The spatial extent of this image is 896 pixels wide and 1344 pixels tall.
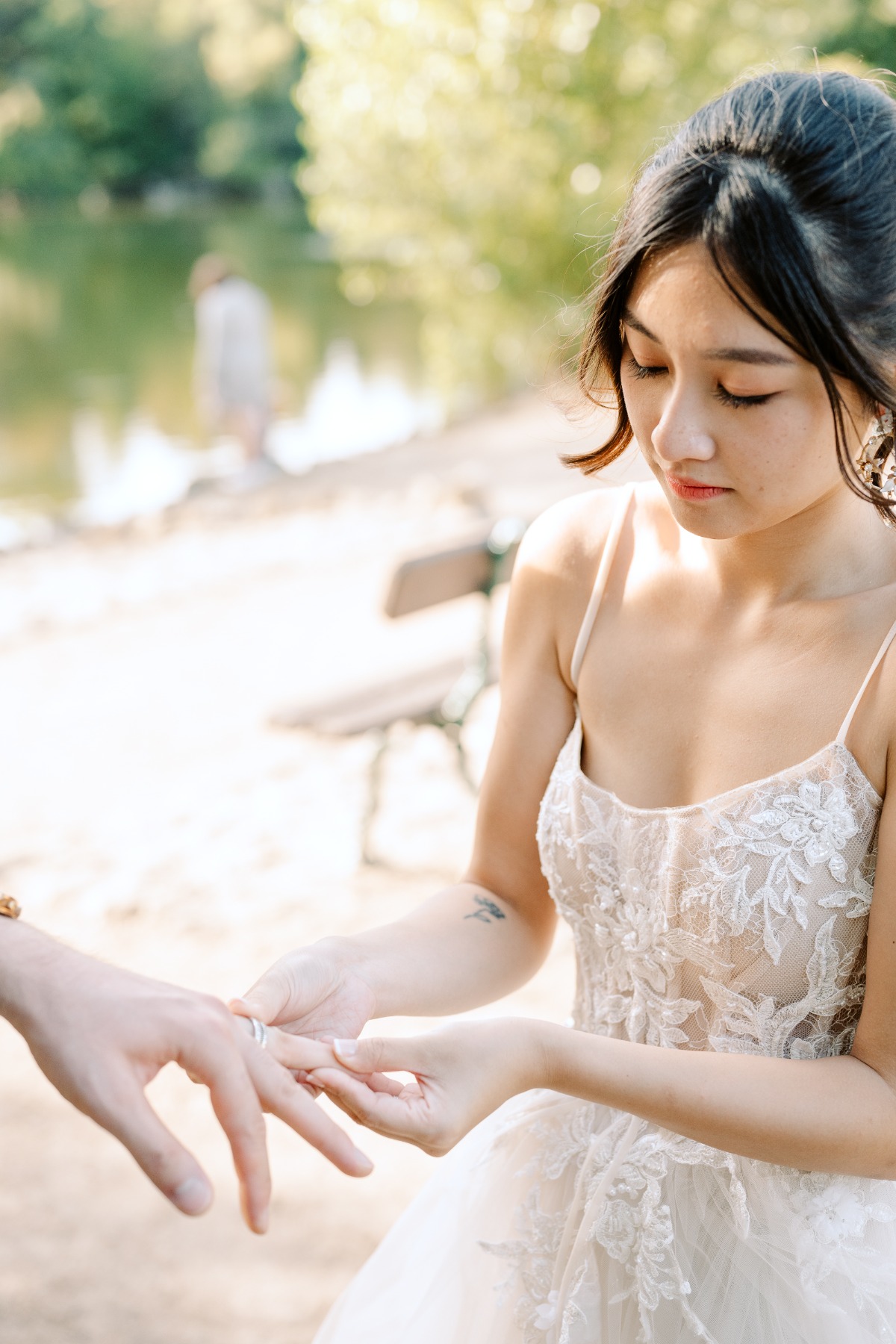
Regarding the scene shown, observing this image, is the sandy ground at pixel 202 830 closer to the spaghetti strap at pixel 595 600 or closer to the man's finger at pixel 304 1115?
the spaghetti strap at pixel 595 600

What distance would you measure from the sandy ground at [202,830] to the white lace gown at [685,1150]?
2.43 feet

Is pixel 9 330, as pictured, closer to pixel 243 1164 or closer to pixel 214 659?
pixel 214 659

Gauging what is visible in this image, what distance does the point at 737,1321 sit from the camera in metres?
1.60

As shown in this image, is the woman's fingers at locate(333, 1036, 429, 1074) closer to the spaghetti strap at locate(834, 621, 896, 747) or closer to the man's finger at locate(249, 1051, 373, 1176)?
the man's finger at locate(249, 1051, 373, 1176)

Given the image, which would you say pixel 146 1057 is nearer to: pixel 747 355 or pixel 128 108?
pixel 747 355

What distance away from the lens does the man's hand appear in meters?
1.39

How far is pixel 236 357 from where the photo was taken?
1248 centimetres

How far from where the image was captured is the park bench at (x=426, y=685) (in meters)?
4.55

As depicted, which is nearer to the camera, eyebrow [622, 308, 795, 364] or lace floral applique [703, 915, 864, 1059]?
eyebrow [622, 308, 795, 364]

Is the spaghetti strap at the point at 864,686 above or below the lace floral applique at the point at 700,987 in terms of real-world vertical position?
above

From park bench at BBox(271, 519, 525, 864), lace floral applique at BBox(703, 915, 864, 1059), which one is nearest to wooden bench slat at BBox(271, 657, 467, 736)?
park bench at BBox(271, 519, 525, 864)

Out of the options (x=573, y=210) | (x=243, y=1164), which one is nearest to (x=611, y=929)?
(x=243, y=1164)

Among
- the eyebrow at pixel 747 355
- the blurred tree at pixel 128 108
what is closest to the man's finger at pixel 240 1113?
the eyebrow at pixel 747 355

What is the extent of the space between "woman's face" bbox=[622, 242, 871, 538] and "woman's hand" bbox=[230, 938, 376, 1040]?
74 cm
